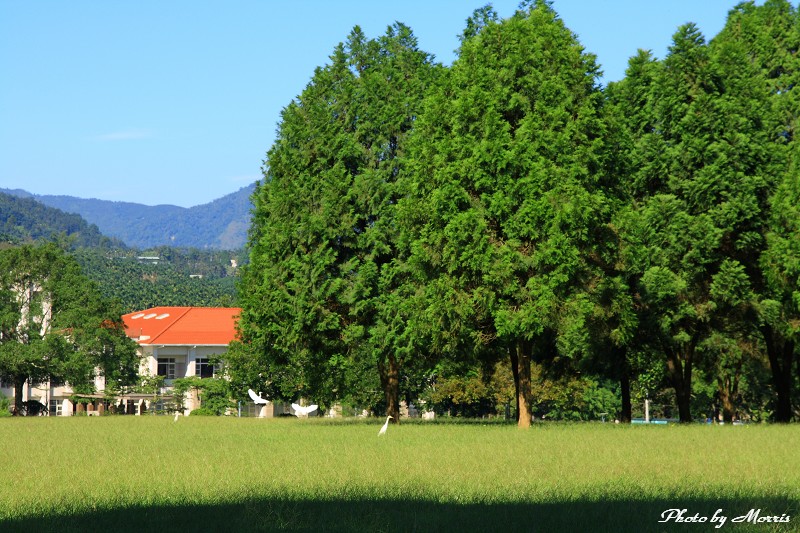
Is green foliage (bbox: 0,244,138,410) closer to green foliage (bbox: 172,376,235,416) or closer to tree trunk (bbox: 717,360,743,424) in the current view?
green foliage (bbox: 172,376,235,416)

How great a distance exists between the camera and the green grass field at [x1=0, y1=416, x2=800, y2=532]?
1408 centimetres

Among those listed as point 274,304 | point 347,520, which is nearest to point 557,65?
point 274,304

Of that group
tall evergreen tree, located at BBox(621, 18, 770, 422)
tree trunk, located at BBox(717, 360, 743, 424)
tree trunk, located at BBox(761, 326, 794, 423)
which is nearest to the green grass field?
tall evergreen tree, located at BBox(621, 18, 770, 422)

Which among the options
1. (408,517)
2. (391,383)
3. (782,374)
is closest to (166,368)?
(391,383)

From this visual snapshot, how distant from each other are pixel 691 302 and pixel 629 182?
5095 millimetres

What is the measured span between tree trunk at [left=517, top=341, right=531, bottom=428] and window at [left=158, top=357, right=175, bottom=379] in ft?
247

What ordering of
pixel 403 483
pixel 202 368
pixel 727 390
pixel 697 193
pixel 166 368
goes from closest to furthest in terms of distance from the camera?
pixel 403 483 → pixel 697 193 → pixel 727 390 → pixel 166 368 → pixel 202 368

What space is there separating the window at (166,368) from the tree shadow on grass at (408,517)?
321ft

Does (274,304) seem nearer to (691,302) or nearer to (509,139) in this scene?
(509,139)

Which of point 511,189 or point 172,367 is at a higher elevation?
point 511,189

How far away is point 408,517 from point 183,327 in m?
104

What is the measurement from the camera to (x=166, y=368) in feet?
367

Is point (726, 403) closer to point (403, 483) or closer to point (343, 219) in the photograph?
point (343, 219)

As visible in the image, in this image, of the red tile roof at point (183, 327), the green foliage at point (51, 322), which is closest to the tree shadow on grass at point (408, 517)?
the green foliage at point (51, 322)
